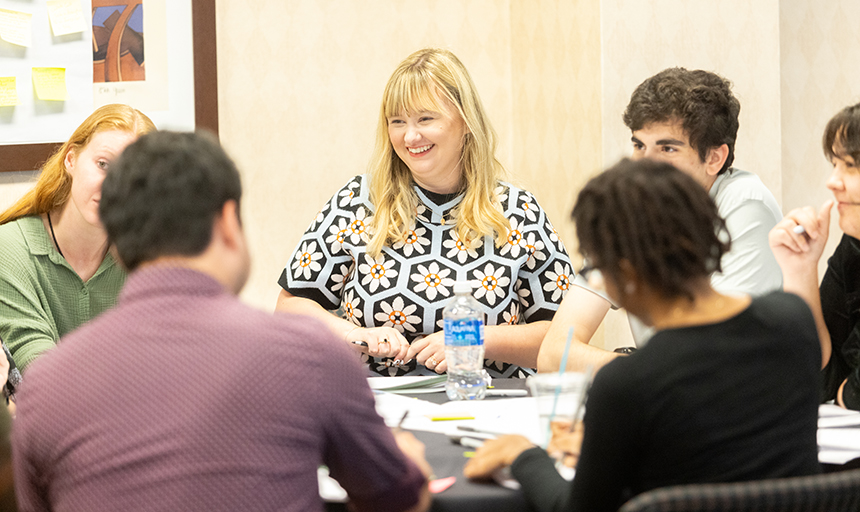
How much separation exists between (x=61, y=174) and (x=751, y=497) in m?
1.94

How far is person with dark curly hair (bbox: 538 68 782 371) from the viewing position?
76.5 inches

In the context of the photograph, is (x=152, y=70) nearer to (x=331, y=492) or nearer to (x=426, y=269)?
(x=426, y=269)

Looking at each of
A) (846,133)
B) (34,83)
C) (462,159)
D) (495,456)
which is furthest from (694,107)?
(34,83)

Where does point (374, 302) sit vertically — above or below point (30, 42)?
below

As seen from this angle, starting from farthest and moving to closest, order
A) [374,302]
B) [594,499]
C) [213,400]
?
[374,302], [594,499], [213,400]

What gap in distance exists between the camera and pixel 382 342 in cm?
199

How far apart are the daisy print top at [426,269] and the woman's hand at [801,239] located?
73 centimetres

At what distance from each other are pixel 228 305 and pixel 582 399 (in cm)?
57

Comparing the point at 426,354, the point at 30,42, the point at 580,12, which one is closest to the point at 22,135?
the point at 30,42

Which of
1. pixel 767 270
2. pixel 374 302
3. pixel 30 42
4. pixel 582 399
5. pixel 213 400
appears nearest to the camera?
pixel 213 400

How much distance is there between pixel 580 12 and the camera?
302 centimetres

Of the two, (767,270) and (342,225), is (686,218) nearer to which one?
(767,270)

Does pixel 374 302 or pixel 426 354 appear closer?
pixel 426 354

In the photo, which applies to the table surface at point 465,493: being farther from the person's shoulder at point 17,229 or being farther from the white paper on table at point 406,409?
the person's shoulder at point 17,229
